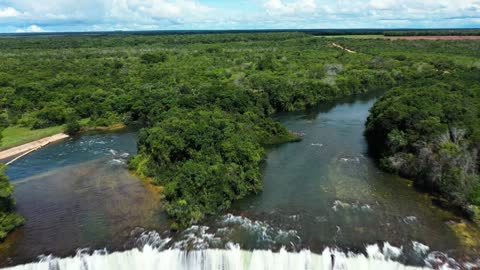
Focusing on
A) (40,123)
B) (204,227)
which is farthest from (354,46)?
(204,227)

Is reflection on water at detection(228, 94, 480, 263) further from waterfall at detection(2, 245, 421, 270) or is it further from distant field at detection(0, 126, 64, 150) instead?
distant field at detection(0, 126, 64, 150)

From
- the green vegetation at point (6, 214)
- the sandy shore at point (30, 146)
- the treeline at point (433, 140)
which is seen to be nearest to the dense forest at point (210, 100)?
the treeline at point (433, 140)

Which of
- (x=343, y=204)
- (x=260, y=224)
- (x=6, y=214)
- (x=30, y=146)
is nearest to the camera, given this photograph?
(x=260, y=224)

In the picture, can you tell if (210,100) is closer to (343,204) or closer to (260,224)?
(343,204)

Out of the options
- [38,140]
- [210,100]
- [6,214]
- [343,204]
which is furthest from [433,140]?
[38,140]

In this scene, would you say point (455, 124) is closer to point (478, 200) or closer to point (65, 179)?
point (478, 200)

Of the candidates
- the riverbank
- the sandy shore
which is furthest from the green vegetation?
the sandy shore
